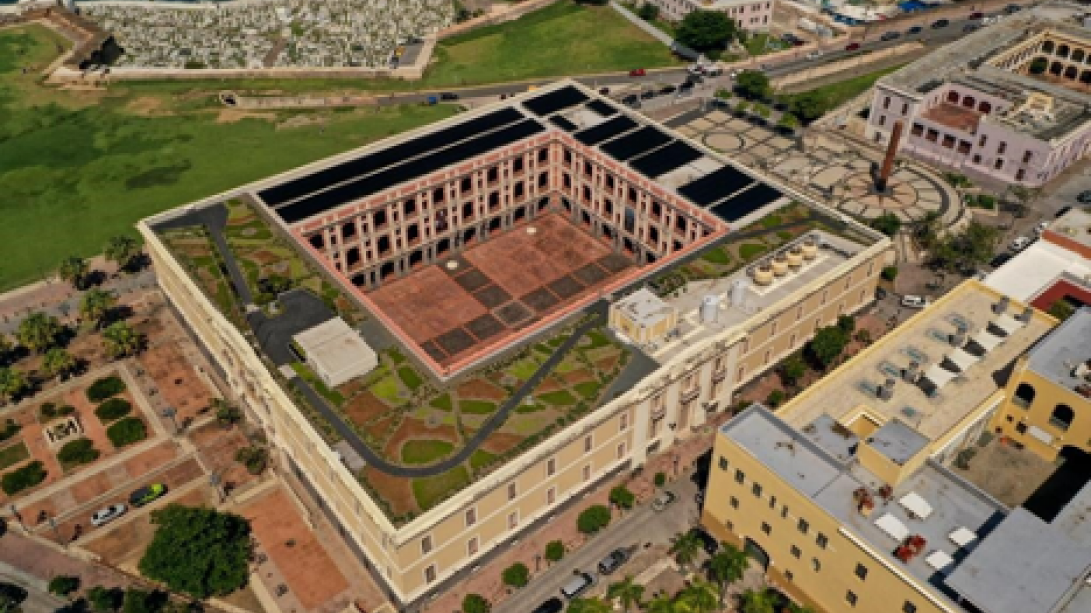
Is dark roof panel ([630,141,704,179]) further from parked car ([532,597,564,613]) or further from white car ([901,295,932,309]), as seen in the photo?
parked car ([532,597,564,613])

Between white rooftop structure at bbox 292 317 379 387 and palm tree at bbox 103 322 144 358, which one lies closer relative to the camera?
white rooftop structure at bbox 292 317 379 387

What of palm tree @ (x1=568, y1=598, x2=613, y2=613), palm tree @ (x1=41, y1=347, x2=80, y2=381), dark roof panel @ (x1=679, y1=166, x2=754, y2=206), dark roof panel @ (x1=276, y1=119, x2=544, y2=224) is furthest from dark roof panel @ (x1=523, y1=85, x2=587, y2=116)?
palm tree @ (x1=568, y1=598, x2=613, y2=613)

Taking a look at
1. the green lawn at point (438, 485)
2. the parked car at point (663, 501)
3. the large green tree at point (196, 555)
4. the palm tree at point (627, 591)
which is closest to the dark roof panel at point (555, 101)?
the parked car at point (663, 501)

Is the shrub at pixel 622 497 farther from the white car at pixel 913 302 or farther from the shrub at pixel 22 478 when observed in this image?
the shrub at pixel 22 478

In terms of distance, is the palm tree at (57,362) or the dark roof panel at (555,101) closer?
the palm tree at (57,362)

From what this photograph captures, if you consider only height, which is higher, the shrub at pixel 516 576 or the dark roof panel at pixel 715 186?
the dark roof panel at pixel 715 186

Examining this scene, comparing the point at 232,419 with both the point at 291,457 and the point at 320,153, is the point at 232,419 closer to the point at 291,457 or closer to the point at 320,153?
the point at 291,457
